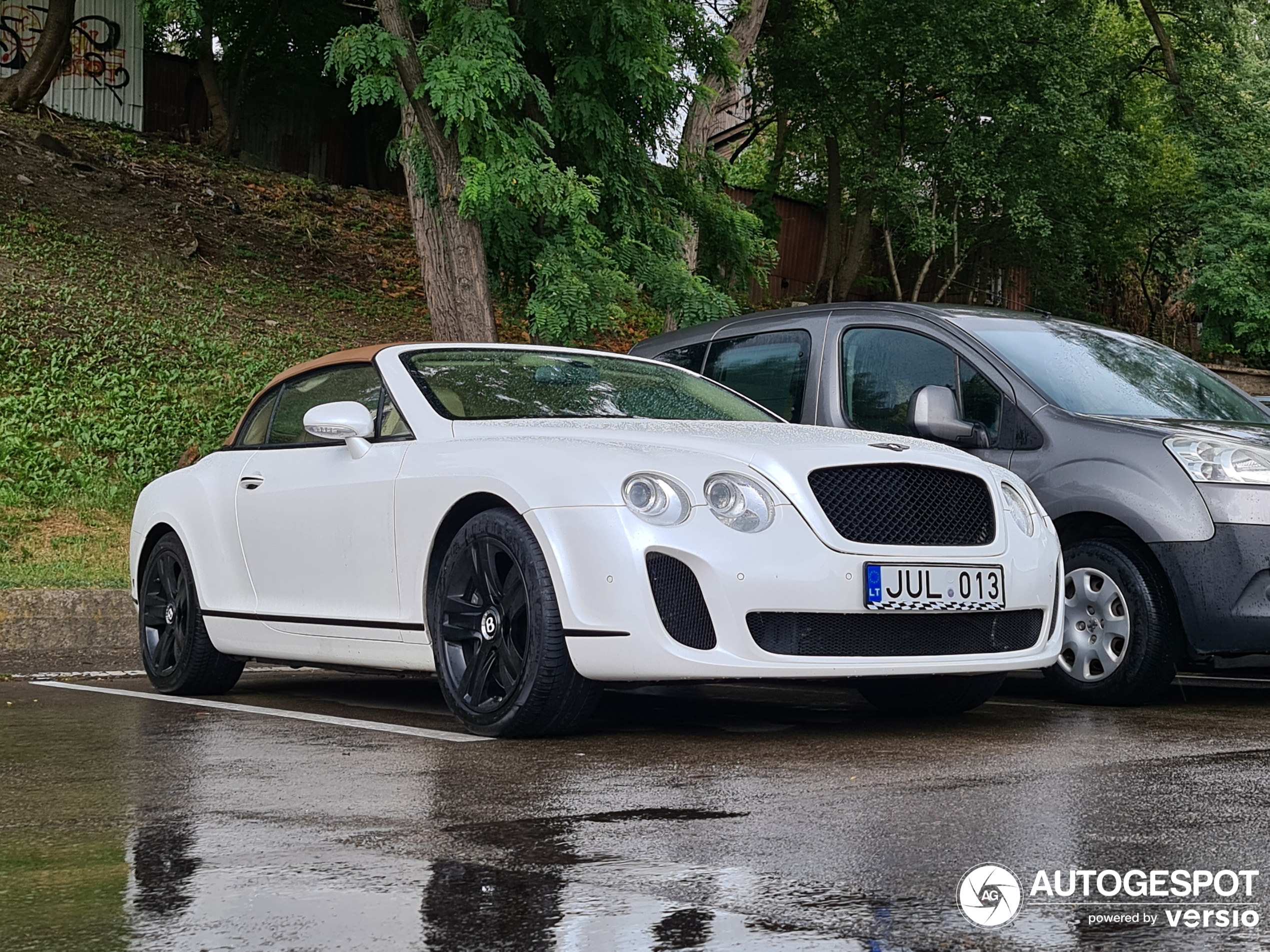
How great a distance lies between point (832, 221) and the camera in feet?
105

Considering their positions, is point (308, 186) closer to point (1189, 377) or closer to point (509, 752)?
point (1189, 377)

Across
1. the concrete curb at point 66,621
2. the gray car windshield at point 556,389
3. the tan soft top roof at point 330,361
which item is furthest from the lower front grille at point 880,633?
the concrete curb at point 66,621

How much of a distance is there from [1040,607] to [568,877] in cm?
294

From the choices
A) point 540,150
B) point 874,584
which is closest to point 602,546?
point 874,584

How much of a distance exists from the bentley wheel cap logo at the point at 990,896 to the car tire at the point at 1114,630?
11.0ft

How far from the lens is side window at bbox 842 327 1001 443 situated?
7.21 meters

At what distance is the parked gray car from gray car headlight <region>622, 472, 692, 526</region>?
1911 millimetres

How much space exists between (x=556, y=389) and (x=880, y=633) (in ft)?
5.87

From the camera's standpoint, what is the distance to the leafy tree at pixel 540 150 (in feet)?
44.0

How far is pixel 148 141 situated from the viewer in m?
25.4

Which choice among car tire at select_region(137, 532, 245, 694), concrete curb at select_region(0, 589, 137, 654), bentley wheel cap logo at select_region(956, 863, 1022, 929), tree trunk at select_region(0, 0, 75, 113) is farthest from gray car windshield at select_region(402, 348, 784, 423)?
tree trunk at select_region(0, 0, 75, 113)

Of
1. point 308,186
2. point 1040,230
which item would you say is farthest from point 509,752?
point 1040,230

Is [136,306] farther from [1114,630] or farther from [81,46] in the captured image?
[1114,630]

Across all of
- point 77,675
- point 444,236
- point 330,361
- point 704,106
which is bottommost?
point 77,675
